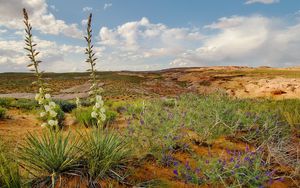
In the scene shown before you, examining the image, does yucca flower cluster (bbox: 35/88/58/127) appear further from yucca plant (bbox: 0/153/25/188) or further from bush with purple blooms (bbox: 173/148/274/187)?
bush with purple blooms (bbox: 173/148/274/187)

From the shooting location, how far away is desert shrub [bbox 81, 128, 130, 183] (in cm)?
394

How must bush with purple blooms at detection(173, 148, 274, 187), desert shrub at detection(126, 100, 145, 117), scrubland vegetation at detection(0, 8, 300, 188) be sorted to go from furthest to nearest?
1. desert shrub at detection(126, 100, 145, 117)
2. bush with purple blooms at detection(173, 148, 274, 187)
3. scrubland vegetation at detection(0, 8, 300, 188)

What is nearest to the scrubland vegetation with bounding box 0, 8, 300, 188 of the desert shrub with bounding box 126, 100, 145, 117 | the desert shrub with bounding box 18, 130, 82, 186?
the desert shrub with bounding box 18, 130, 82, 186

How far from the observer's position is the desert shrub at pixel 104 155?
3939 millimetres

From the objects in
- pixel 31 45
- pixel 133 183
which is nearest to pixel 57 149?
pixel 133 183

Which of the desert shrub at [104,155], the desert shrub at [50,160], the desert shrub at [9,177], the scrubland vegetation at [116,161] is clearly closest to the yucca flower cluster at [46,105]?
the scrubland vegetation at [116,161]

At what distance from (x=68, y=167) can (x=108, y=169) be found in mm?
519

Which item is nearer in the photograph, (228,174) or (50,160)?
(50,160)

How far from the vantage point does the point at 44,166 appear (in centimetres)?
396

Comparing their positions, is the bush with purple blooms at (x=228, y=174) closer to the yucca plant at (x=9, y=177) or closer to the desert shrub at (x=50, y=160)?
the desert shrub at (x=50, y=160)

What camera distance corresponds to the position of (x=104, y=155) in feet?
13.6

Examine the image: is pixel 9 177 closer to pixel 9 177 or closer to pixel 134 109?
pixel 9 177

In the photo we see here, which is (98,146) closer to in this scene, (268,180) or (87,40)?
(87,40)

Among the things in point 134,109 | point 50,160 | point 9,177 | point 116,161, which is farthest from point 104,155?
point 134,109
